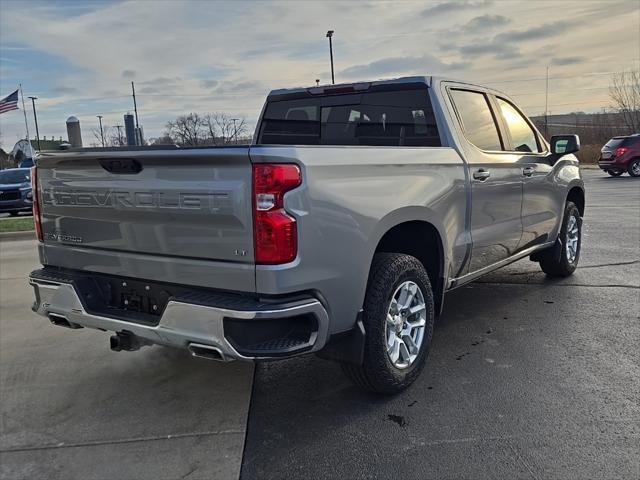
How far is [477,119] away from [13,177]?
1603cm

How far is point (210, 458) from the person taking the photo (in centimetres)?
302

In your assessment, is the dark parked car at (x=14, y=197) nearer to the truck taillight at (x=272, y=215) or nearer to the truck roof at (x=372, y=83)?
the truck roof at (x=372, y=83)

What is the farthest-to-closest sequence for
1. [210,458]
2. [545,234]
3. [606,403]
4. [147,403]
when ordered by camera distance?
[545,234] < [147,403] < [606,403] < [210,458]

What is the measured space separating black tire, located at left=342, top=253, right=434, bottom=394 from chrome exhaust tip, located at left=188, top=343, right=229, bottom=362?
0.88 m

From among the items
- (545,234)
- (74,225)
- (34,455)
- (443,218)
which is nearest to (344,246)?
(443,218)

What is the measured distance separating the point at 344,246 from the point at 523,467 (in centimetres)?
140

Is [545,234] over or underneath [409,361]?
over

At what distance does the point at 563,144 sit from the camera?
5684 mm

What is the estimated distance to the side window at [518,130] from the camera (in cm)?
527

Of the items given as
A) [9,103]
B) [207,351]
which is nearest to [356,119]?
[207,351]

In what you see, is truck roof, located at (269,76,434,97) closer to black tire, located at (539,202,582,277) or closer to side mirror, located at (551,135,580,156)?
side mirror, located at (551,135,580,156)

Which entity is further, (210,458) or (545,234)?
(545,234)

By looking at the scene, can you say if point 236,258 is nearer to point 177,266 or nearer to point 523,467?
point 177,266

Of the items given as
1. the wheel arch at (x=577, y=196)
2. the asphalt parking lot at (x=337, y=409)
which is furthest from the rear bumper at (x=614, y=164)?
the asphalt parking lot at (x=337, y=409)
